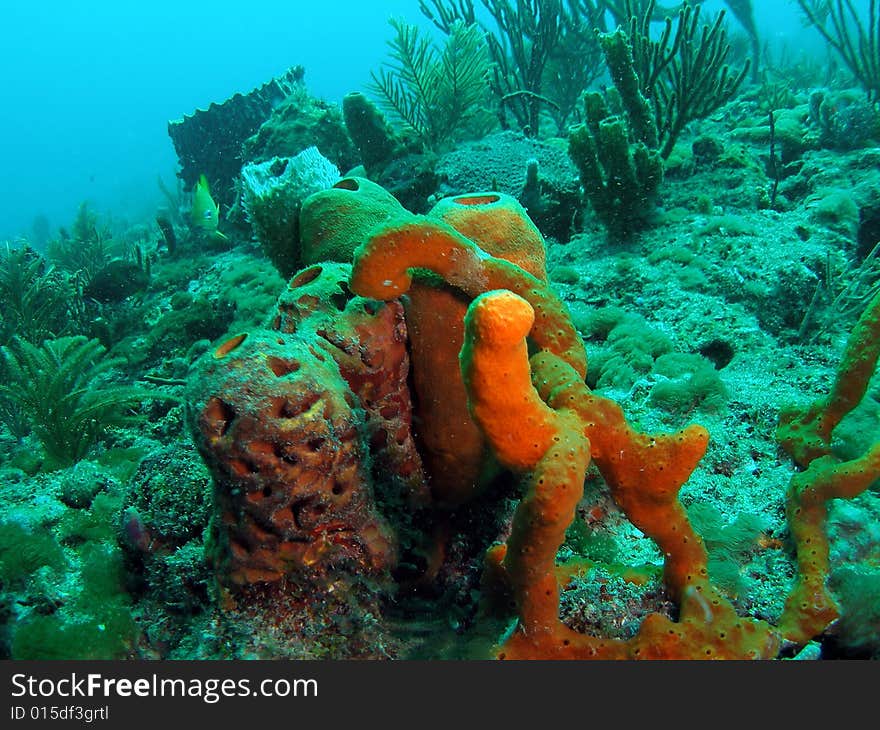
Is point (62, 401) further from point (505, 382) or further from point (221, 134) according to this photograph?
point (221, 134)

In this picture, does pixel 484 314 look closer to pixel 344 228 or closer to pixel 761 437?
pixel 344 228

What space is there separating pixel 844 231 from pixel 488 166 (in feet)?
11.3

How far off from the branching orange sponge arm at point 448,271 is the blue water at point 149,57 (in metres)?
84.6

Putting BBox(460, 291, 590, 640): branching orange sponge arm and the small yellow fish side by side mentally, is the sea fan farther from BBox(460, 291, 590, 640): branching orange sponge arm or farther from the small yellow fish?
the small yellow fish

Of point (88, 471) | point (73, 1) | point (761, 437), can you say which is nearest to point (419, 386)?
point (761, 437)

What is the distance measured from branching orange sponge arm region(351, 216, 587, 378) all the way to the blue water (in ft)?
277

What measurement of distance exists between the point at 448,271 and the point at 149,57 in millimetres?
152014

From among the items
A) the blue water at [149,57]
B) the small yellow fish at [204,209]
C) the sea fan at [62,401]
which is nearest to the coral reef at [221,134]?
the small yellow fish at [204,209]

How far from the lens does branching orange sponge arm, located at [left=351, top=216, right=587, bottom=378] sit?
1866mm

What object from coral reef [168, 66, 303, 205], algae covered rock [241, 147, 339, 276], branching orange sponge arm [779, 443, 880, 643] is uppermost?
coral reef [168, 66, 303, 205]

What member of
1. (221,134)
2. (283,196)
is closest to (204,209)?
(221,134)

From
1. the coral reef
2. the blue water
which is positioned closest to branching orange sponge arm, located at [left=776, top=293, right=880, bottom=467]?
the coral reef

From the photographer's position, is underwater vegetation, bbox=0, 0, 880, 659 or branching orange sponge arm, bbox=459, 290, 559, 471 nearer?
branching orange sponge arm, bbox=459, 290, 559, 471

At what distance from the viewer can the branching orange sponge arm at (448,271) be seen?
1866mm
